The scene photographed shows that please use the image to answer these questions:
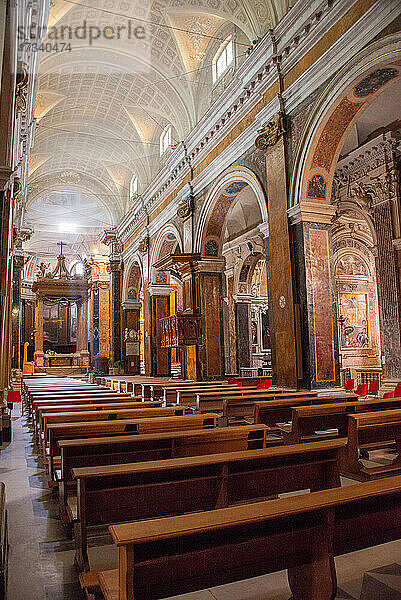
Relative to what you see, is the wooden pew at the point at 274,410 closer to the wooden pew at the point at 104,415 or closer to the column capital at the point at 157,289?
the wooden pew at the point at 104,415

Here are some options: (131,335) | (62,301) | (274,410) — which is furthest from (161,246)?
(274,410)

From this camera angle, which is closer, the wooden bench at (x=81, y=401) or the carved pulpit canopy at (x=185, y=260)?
the wooden bench at (x=81, y=401)

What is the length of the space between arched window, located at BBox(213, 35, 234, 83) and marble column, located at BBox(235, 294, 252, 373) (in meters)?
8.75

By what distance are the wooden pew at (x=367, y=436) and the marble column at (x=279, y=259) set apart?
456cm

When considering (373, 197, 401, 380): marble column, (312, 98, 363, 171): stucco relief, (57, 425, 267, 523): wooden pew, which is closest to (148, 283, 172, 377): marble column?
(373, 197, 401, 380): marble column

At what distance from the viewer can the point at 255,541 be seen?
174cm

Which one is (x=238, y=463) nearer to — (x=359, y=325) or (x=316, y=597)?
(x=316, y=597)

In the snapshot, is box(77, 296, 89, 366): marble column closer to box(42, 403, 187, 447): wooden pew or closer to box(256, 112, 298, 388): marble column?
box(256, 112, 298, 388): marble column

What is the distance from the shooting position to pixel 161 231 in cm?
1764

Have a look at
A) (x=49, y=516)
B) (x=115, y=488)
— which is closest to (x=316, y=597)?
(x=115, y=488)

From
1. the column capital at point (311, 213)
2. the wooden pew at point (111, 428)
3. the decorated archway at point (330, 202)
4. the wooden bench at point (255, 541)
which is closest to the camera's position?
the wooden bench at point (255, 541)

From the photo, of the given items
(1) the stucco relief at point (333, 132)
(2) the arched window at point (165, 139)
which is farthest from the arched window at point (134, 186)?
(1) the stucco relief at point (333, 132)

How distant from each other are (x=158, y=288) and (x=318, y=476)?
1585cm

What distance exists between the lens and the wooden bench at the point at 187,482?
98.5 inches
